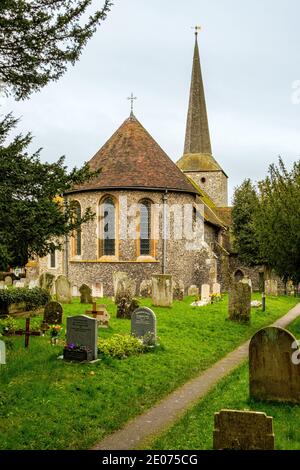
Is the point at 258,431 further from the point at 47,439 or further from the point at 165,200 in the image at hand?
the point at 165,200

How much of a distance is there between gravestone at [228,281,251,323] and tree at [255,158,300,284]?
1.28 meters

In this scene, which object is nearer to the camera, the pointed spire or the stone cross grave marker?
the stone cross grave marker

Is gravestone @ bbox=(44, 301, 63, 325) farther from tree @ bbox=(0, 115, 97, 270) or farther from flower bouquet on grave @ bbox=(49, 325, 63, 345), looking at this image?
tree @ bbox=(0, 115, 97, 270)

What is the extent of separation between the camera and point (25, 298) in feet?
46.5

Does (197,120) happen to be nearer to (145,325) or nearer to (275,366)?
(145,325)

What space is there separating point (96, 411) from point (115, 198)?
1712 centimetres

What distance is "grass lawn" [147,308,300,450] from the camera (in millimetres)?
5664

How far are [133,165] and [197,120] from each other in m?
22.1

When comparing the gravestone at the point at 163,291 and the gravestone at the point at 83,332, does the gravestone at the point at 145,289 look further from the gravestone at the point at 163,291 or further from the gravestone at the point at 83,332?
the gravestone at the point at 83,332

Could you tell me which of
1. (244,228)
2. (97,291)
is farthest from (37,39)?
(244,228)

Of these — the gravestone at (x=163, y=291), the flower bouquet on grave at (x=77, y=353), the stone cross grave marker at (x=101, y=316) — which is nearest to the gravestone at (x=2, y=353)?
the flower bouquet on grave at (x=77, y=353)

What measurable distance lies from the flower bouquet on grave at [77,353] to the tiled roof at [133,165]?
14.5 m

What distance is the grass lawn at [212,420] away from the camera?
5.66 meters

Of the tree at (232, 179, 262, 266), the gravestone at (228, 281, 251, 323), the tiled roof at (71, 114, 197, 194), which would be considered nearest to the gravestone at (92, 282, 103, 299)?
the tiled roof at (71, 114, 197, 194)
